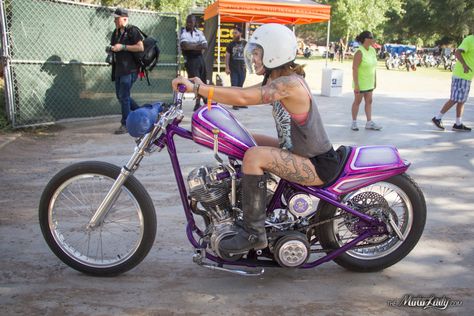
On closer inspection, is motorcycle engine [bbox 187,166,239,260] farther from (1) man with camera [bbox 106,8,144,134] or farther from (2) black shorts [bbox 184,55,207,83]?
(2) black shorts [bbox 184,55,207,83]

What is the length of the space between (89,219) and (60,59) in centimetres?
573

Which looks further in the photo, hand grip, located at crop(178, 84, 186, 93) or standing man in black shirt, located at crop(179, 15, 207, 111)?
standing man in black shirt, located at crop(179, 15, 207, 111)

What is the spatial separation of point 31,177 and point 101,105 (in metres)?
3.78

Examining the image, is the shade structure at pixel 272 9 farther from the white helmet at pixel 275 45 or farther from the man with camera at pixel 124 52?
the white helmet at pixel 275 45

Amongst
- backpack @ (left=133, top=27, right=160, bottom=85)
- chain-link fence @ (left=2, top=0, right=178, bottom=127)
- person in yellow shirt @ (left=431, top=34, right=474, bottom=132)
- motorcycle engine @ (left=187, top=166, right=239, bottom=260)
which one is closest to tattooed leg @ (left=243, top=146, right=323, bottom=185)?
motorcycle engine @ (left=187, top=166, right=239, bottom=260)

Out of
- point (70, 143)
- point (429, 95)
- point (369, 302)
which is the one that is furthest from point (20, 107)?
point (429, 95)

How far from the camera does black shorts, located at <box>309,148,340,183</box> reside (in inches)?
119

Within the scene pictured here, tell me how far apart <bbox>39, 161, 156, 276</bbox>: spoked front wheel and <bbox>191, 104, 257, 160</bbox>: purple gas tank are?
0.59 metres

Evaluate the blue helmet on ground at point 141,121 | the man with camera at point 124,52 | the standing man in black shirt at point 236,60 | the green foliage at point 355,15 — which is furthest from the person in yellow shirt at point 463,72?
the green foliage at point 355,15

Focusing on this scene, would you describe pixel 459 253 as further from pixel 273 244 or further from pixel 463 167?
pixel 463 167

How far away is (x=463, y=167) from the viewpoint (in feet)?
20.8

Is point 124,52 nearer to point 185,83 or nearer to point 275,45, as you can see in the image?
point 185,83

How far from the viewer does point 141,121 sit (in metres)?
2.95

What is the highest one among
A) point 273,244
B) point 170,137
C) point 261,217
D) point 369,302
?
point 170,137
